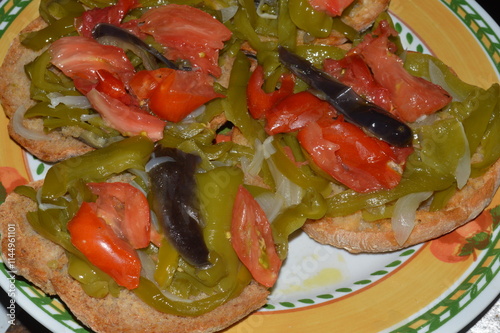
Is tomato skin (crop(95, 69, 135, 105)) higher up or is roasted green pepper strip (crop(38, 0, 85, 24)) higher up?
roasted green pepper strip (crop(38, 0, 85, 24))

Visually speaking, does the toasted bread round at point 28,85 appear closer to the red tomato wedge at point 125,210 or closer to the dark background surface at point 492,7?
the red tomato wedge at point 125,210

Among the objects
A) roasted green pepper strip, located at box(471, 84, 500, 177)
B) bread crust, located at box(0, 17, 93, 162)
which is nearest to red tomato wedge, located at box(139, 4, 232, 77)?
bread crust, located at box(0, 17, 93, 162)

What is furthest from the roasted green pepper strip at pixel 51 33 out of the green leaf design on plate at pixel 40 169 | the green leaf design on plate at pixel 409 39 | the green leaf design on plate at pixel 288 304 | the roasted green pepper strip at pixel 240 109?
the green leaf design on plate at pixel 409 39

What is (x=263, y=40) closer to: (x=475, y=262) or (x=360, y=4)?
(x=360, y=4)

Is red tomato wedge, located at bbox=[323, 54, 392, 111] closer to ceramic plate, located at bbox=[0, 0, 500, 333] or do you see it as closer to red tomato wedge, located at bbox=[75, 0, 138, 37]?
ceramic plate, located at bbox=[0, 0, 500, 333]

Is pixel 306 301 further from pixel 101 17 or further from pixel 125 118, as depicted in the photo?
pixel 101 17
